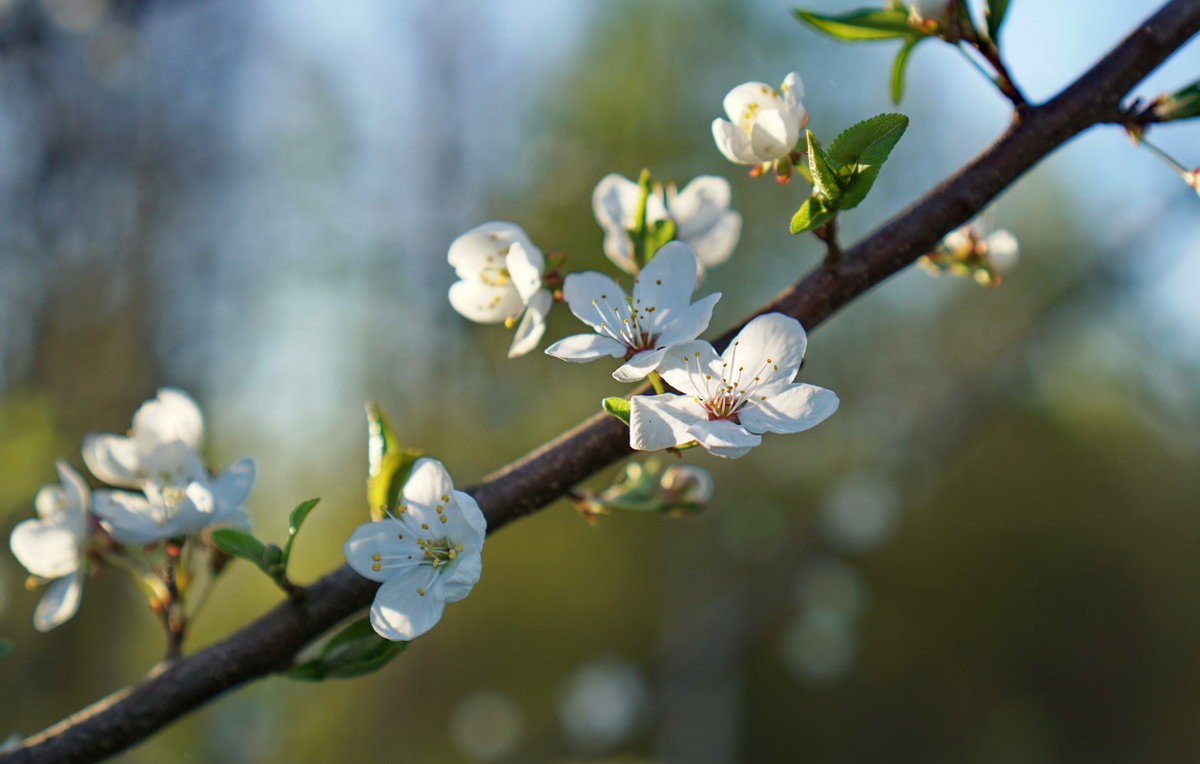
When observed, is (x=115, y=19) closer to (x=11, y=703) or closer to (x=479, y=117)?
(x=479, y=117)

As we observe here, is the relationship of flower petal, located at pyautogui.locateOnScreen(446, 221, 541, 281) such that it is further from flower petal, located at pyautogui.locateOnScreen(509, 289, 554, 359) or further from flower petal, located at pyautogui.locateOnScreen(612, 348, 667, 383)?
flower petal, located at pyautogui.locateOnScreen(612, 348, 667, 383)

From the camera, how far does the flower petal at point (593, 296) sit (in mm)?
627

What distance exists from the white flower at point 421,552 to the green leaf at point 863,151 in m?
0.31

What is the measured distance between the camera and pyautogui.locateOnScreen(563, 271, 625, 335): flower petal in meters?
0.63

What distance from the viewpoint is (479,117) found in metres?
7.09

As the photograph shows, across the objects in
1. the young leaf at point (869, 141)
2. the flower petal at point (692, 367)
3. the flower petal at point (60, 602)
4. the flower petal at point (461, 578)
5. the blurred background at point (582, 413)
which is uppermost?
the young leaf at point (869, 141)

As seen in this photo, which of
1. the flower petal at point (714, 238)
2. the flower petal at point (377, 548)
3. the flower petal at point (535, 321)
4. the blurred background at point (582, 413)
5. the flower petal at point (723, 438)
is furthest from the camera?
the blurred background at point (582, 413)

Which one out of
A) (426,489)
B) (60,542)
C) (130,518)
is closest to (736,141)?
(426,489)

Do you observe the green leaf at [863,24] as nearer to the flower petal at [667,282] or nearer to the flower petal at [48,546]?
the flower petal at [667,282]

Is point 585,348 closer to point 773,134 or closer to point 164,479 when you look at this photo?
point 773,134

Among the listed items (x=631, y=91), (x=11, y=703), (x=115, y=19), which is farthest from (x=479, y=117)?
(x=11, y=703)

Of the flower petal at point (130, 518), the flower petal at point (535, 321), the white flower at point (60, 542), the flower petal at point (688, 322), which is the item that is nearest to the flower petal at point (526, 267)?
the flower petal at point (535, 321)

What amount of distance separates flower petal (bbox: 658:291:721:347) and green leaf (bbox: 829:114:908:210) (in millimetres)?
105

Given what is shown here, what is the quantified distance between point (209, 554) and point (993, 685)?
668 centimetres
